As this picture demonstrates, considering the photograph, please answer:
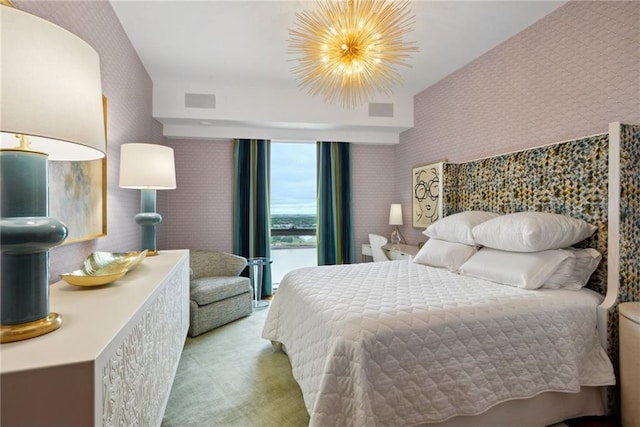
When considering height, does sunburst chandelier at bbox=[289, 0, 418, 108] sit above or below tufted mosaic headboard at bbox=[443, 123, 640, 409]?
above

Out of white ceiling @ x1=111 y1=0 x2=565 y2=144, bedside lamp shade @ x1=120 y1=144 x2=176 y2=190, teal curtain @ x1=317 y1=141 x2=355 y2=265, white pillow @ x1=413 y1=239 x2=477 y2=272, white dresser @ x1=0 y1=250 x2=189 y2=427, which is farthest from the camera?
teal curtain @ x1=317 y1=141 x2=355 y2=265

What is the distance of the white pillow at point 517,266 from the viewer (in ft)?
6.27

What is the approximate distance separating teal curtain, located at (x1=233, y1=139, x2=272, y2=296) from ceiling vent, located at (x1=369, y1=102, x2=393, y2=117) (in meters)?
1.52

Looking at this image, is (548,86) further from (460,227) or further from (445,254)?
(445,254)

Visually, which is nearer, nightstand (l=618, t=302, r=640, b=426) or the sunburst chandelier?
nightstand (l=618, t=302, r=640, b=426)

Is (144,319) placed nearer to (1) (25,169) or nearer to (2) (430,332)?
(1) (25,169)

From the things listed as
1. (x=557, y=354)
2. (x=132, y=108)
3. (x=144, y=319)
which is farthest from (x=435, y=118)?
(x=144, y=319)

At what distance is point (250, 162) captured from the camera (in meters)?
4.35

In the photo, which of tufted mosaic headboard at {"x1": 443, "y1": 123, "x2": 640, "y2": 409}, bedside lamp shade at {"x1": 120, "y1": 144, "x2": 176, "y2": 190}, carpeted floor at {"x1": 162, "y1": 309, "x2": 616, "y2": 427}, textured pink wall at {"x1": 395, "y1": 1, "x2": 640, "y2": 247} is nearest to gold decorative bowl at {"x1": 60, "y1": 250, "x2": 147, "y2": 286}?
bedside lamp shade at {"x1": 120, "y1": 144, "x2": 176, "y2": 190}

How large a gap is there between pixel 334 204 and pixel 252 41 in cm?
244

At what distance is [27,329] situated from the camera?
2.62ft

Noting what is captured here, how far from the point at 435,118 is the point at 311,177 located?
192 cm

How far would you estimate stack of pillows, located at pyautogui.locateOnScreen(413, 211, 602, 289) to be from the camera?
193 centimetres

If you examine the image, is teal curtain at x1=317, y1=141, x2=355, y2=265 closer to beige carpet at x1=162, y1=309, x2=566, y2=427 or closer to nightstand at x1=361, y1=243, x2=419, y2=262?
nightstand at x1=361, y1=243, x2=419, y2=262
